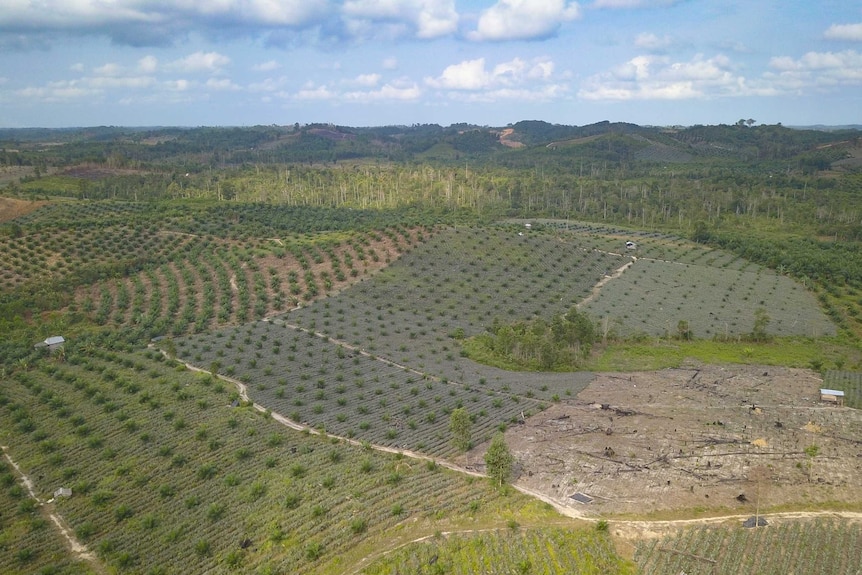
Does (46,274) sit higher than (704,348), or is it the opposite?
(46,274)

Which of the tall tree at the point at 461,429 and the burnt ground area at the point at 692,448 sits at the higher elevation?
the tall tree at the point at 461,429

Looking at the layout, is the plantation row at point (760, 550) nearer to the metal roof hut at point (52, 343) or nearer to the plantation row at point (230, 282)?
the plantation row at point (230, 282)

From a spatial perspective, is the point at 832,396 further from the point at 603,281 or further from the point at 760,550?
the point at 603,281

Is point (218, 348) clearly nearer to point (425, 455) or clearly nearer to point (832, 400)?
point (425, 455)

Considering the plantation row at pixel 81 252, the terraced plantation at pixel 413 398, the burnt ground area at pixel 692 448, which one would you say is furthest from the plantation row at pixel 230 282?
the burnt ground area at pixel 692 448

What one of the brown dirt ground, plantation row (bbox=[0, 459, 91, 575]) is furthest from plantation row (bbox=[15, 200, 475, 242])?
plantation row (bbox=[0, 459, 91, 575])

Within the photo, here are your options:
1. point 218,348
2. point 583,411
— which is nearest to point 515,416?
point 583,411

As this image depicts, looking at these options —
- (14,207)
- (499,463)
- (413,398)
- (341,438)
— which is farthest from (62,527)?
(14,207)

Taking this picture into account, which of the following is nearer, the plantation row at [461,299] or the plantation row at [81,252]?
the plantation row at [461,299]
